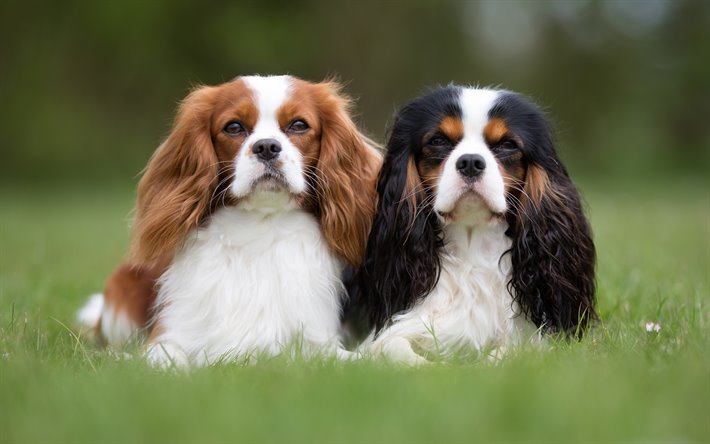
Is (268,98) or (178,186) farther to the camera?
(178,186)

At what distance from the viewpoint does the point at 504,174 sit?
3.51 m

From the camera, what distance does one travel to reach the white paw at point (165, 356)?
3.13 metres

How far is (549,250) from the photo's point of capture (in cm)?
352

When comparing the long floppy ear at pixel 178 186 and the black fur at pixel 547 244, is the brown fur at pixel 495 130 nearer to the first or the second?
the black fur at pixel 547 244

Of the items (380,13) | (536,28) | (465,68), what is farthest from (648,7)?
(380,13)

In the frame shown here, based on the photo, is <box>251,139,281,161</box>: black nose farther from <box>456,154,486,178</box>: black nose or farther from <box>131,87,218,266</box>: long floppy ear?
<box>456,154,486,178</box>: black nose

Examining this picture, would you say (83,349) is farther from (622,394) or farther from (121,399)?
(622,394)

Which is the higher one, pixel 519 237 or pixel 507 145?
pixel 507 145

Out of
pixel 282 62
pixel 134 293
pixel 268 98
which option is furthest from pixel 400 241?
pixel 282 62

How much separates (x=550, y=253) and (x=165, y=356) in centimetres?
159

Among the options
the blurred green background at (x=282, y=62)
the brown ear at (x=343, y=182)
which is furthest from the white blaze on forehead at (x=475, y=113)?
the blurred green background at (x=282, y=62)

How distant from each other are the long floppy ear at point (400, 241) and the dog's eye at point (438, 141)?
118 mm

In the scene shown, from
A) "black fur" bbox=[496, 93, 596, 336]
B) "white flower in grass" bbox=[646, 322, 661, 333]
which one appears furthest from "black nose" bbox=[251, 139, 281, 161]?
"white flower in grass" bbox=[646, 322, 661, 333]

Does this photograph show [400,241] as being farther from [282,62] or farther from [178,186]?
[282,62]
